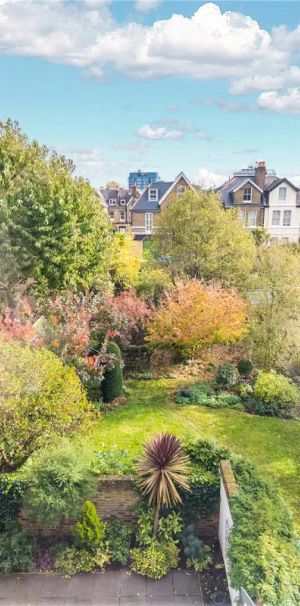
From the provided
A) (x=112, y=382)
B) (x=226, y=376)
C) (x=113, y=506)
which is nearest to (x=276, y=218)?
(x=226, y=376)

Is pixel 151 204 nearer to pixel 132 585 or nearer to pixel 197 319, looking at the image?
pixel 197 319

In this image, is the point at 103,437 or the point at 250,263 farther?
the point at 250,263

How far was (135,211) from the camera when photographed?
57.2 metres

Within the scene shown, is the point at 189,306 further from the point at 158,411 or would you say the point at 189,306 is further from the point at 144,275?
the point at 144,275

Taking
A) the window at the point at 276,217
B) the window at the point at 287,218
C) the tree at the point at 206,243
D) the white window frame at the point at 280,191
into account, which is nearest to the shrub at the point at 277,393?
the tree at the point at 206,243

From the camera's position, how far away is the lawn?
15.5 meters

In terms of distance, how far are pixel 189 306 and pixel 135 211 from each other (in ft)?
126

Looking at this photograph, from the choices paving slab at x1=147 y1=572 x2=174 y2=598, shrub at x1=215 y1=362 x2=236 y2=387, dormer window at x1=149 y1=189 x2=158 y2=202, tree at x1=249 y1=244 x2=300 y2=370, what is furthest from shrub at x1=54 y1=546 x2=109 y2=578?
dormer window at x1=149 y1=189 x2=158 y2=202

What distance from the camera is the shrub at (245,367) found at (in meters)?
22.5

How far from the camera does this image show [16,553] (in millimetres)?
11078

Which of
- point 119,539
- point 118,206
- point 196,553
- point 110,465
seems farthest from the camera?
point 118,206

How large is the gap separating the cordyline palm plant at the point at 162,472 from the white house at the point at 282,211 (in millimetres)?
44813

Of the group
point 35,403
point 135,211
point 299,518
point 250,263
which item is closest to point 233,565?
point 299,518

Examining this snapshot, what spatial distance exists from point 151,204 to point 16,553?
49.1m
